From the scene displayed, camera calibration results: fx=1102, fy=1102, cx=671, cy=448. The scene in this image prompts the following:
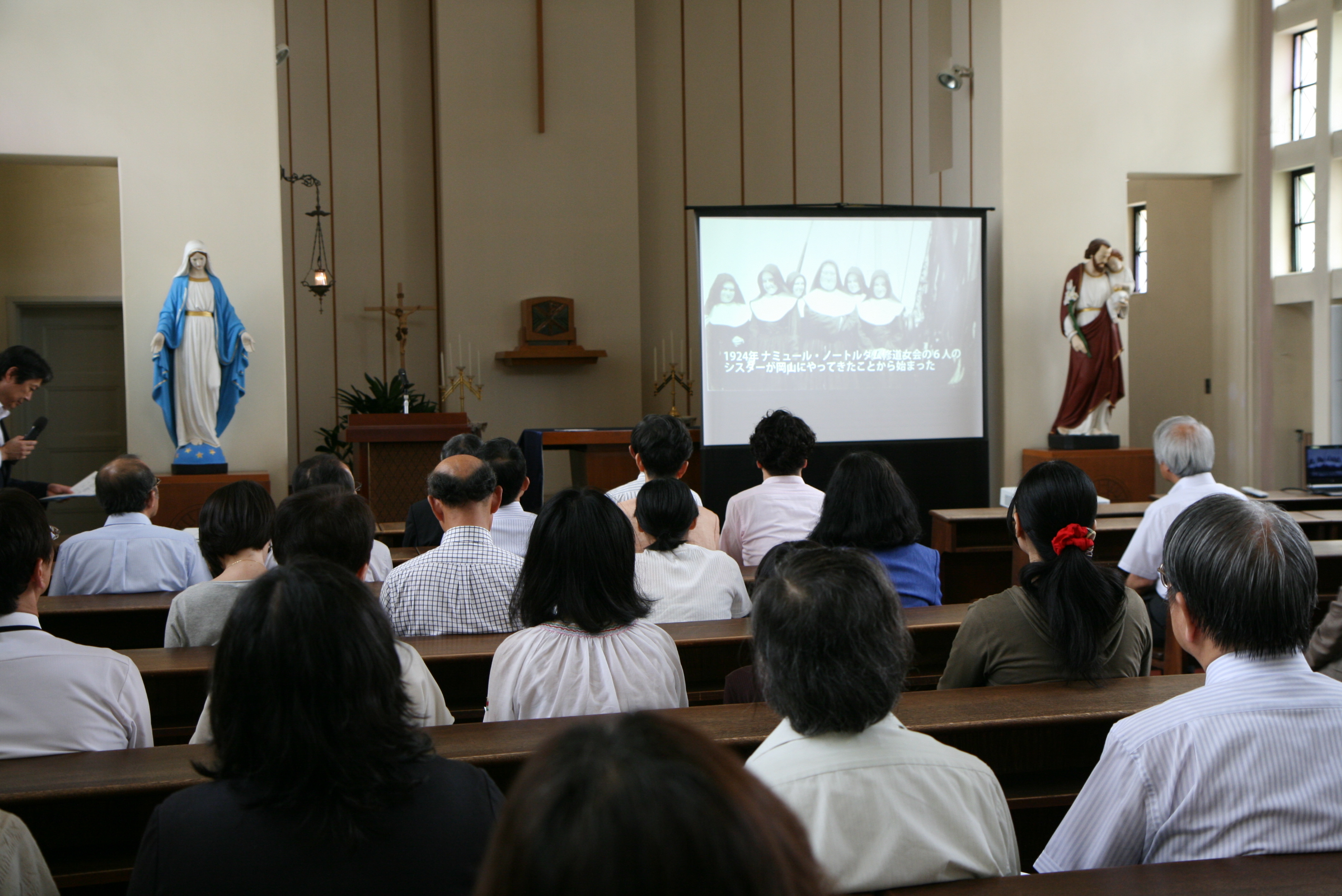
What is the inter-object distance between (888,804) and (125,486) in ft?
9.60

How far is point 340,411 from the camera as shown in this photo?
9.04 meters

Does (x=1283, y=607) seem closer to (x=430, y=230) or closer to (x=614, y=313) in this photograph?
(x=614, y=313)

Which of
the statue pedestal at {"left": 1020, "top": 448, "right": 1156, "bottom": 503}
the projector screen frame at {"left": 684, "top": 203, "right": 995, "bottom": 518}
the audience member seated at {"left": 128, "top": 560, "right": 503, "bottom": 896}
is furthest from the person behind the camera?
the statue pedestal at {"left": 1020, "top": 448, "right": 1156, "bottom": 503}

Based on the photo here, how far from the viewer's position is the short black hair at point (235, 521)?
2604 millimetres

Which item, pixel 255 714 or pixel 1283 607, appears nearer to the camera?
pixel 255 714

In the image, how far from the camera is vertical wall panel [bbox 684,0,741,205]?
9.70 meters

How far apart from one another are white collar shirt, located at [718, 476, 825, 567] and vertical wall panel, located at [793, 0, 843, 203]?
20.9ft

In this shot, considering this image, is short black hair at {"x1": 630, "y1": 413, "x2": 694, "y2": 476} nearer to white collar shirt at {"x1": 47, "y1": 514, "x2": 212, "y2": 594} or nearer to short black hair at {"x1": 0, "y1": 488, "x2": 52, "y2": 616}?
white collar shirt at {"x1": 47, "y1": 514, "x2": 212, "y2": 594}

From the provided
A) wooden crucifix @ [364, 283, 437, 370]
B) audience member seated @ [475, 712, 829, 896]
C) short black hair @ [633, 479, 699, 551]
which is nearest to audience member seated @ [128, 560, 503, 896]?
audience member seated @ [475, 712, 829, 896]

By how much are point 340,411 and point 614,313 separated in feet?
7.84

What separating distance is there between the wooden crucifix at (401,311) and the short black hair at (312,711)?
24.6 feet

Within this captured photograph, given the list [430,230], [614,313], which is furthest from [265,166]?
[614,313]

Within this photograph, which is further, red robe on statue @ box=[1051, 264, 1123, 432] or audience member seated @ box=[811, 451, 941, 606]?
red robe on statue @ box=[1051, 264, 1123, 432]

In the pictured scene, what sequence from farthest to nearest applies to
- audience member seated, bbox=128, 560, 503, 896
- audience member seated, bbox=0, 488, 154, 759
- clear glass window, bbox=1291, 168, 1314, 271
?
1. clear glass window, bbox=1291, 168, 1314, 271
2. audience member seated, bbox=0, 488, 154, 759
3. audience member seated, bbox=128, 560, 503, 896
